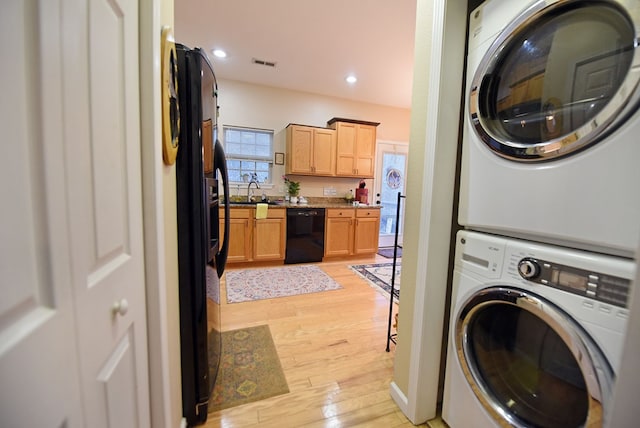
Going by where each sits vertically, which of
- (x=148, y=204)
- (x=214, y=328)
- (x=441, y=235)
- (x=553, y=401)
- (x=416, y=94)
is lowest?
(x=214, y=328)

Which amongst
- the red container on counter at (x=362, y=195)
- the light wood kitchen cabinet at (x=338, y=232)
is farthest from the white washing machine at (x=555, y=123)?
the red container on counter at (x=362, y=195)

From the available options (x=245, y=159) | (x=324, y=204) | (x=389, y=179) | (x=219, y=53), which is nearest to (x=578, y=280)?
(x=324, y=204)

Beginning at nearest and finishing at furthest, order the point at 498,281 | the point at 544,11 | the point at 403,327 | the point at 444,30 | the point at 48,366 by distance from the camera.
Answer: the point at 48,366
the point at 544,11
the point at 498,281
the point at 444,30
the point at 403,327

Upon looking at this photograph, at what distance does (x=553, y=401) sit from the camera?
32.7 inches

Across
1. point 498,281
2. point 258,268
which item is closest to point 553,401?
point 498,281

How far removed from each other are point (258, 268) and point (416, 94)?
→ 299 cm

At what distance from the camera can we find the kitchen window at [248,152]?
156 inches

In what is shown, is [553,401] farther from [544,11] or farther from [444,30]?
[444,30]

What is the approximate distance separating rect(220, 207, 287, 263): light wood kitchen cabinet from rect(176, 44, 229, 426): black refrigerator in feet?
7.19

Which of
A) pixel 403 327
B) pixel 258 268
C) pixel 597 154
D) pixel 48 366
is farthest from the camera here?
pixel 258 268

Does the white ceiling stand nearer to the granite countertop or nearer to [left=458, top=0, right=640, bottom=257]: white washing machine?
[left=458, top=0, right=640, bottom=257]: white washing machine

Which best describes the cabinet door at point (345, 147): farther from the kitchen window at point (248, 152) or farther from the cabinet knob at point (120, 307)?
the cabinet knob at point (120, 307)

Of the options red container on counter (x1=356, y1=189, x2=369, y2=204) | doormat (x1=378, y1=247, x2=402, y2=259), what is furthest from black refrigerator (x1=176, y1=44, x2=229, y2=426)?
doormat (x1=378, y1=247, x2=402, y2=259)

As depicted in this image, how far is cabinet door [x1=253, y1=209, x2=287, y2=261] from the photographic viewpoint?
3568 mm
